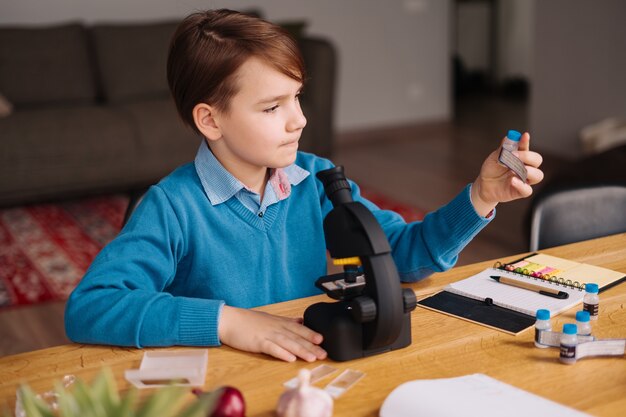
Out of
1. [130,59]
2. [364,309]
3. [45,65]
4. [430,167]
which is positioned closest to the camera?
[364,309]

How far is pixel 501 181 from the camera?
1278mm

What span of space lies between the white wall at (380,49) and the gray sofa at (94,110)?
0.56 metres

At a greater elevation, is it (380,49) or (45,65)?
(45,65)

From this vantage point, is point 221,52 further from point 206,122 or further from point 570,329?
point 570,329

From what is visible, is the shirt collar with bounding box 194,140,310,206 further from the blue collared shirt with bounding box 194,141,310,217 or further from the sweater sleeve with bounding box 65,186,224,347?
the sweater sleeve with bounding box 65,186,224,347

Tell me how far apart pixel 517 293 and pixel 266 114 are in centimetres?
50

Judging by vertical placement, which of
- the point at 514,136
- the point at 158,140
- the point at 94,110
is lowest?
the point at 158,140

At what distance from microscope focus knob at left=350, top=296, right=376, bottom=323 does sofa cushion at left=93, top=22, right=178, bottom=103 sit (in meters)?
4.20

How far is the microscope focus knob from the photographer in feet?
3.42

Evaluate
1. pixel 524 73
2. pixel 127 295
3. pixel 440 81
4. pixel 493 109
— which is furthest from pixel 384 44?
pixel 127 295

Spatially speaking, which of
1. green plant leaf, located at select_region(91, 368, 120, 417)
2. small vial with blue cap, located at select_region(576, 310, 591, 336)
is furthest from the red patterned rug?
green plant leaf, located at select_region(91, 368, 120, 417)

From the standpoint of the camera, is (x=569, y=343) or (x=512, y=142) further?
(x=512, y=142)

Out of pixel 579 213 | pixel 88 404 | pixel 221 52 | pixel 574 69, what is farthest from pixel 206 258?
pixel 574 69

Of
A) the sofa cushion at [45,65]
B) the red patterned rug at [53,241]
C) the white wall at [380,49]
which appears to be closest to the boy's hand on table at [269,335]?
the red patterned rug at [53,241]
